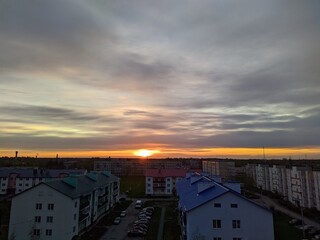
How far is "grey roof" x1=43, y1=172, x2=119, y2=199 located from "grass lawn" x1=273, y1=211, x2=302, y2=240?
2788 centimetres

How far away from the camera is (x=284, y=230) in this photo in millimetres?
41500

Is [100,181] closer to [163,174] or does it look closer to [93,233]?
[93,233]

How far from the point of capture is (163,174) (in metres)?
81.2

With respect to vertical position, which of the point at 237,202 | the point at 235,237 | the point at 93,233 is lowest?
the point at 93,233

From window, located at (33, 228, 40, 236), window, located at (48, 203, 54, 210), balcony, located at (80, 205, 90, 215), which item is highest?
window, located at (48, 203, 54, 210)

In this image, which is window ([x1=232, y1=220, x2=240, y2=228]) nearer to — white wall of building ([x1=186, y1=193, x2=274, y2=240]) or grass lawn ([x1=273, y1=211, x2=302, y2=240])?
white wall of building ([x1=186, y1=193, x2=274, y2=240])

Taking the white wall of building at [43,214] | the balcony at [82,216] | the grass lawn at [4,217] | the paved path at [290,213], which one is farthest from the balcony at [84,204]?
the paved path at [290,213]

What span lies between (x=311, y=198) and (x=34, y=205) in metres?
49.6

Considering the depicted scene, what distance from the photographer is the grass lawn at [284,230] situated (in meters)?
37.9

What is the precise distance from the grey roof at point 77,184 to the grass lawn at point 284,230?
27.9 metres

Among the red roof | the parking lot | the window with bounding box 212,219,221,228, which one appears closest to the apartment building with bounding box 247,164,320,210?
the red roof

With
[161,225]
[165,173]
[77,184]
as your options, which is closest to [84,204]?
[77,184]

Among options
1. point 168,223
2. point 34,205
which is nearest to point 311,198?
point 168,223

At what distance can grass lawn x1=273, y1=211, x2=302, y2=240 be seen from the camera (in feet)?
124
